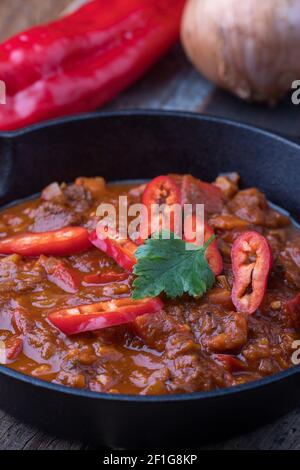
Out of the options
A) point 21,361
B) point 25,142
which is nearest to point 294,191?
point 25,142

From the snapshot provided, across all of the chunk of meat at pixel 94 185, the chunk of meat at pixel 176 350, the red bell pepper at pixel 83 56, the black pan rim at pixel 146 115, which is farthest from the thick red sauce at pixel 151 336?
the red bell pepper at pixel 83 56

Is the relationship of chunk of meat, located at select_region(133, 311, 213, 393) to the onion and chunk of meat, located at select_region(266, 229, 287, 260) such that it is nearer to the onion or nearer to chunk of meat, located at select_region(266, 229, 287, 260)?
chunk of meat, located at select_region(266, 229, 287, 260)

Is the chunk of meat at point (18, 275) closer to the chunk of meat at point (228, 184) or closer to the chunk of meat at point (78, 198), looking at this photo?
the chunk of meat at point (78, 198)

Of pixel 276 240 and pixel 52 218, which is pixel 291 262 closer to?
pixel 276 240

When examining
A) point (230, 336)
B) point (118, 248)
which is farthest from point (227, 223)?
point (230, 336)

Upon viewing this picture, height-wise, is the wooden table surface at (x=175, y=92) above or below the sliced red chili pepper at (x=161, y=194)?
above
